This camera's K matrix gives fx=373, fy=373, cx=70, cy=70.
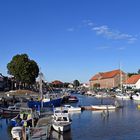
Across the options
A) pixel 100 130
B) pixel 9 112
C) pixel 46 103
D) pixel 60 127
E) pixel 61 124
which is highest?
pixel 46 103

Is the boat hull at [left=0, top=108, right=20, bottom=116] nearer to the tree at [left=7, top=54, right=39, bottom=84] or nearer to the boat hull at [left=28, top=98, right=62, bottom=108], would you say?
the boat hull at [left=28, top=98, right=62, bottom=108]

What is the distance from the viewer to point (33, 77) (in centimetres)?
15100

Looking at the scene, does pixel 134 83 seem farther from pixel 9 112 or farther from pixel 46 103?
pixel 9 112

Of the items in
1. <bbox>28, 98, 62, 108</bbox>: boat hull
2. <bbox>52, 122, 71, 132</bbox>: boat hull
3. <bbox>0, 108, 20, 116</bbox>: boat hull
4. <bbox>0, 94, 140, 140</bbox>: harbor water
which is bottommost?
<bbox>0, 94, 140, 140</bbox>: harbor water

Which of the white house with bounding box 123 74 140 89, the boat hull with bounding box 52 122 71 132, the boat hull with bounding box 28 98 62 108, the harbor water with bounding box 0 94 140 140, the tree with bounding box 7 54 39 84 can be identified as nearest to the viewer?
the harbor water with bounding box 0 94 140 140

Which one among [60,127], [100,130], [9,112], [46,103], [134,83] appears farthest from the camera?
[134,83]

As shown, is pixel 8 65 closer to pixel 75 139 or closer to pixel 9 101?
pixel 9 101

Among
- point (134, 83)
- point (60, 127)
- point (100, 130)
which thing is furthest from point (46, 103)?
point (134, 83)

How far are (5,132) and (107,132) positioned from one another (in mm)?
13006

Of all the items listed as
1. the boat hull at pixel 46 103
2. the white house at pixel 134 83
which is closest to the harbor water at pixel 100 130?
the boat hull at pixel 46 103

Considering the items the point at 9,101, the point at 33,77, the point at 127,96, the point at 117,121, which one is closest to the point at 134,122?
the point at 117,121

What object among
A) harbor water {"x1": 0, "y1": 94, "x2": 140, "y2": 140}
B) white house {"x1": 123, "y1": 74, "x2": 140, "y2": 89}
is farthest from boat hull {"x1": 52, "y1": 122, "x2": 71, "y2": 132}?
white house {"x1": 123, "y1": 74, "x2": 140, "y2": 89}

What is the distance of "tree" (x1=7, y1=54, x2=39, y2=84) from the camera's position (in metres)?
147

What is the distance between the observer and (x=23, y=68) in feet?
483
